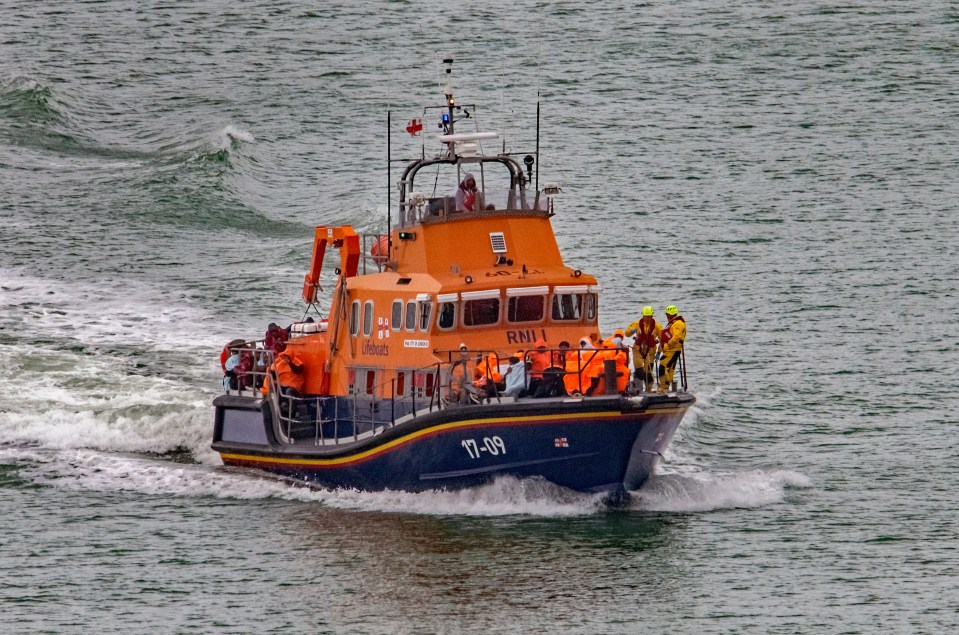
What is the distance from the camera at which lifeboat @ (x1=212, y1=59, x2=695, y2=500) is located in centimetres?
2088

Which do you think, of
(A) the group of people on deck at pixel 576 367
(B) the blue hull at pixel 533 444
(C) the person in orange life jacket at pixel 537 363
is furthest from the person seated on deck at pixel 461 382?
(C) the person in orange life jacket at pixel 537 363

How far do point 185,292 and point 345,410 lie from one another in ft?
40.5

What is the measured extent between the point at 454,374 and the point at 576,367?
1.67 m

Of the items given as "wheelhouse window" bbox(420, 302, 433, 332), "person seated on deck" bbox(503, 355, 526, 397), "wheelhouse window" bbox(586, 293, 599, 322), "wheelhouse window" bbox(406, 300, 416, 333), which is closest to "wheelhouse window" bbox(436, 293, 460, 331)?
"wheelhouse window" bbox(420, 302, 433, 332)

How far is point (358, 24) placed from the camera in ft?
192

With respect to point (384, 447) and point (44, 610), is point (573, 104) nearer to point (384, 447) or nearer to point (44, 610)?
point (384, 447)

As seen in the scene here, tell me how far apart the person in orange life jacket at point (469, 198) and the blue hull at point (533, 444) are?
134 inches

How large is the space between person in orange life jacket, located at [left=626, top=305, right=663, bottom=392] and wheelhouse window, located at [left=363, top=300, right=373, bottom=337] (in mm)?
3750

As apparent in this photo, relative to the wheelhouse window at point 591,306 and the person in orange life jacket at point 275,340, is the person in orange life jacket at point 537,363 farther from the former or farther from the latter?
the person in orange life jacket at point 275,340

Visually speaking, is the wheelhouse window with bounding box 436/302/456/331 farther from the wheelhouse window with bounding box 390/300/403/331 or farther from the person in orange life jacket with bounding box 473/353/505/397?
the person in orange life jacket with bounding box 473/353/505/397

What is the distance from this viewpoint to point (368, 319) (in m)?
23.2

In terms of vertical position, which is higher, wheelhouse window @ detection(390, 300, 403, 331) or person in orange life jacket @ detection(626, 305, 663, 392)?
wheelhouse window @ detection(390, 300, 403, 331)

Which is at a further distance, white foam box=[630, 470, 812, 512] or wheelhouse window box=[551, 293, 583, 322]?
wheelhouse window box=[551, 293, 583, 322]

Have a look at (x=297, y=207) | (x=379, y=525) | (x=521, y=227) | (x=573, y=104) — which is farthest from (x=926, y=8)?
(x=379, y=525)
